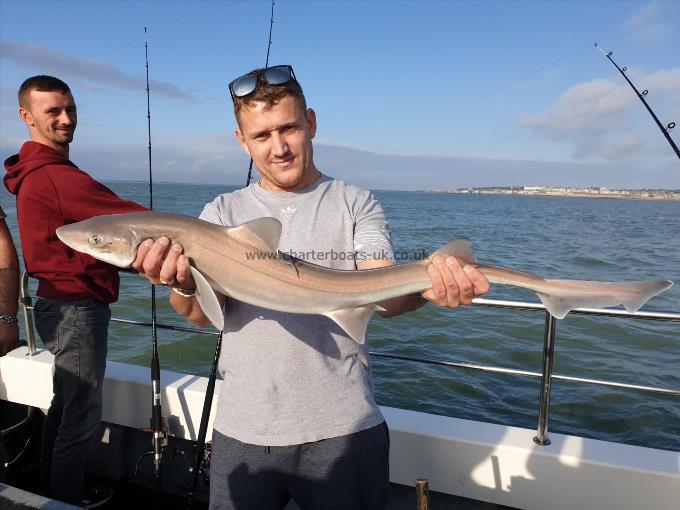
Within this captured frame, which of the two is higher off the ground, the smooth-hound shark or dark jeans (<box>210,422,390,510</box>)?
the smooth-hound shark

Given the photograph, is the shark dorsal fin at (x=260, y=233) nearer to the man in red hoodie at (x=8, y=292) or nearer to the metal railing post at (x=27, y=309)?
the man in red hoodie at (x=8, y=292)

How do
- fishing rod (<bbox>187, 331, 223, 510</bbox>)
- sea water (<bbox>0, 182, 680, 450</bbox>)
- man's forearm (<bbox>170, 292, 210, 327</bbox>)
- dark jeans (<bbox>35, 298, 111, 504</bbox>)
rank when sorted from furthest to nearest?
sea water (<bbox>0, 182, 680, 450</bbox>), dark jeans (<bbox>35, 298, 111, 504</bbox>), fishing rod (<bbox>187, 331, 223, 510</bbox>), man's forearm (<bbox>170, 292, 210, 327</bbox>)

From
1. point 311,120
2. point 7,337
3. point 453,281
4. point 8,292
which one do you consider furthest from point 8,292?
point 453,281

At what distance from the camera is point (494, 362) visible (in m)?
9.00

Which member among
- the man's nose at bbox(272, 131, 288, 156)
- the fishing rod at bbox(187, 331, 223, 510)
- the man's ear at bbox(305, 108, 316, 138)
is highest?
the man's ear at bbox(305, 108, 316, 138)

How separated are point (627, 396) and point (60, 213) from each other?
25.8ft

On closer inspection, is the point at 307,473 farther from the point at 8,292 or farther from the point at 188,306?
the point at 8,292

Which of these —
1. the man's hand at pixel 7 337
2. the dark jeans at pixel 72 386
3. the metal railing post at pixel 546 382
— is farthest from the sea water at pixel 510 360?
the man's hand at pixel 7 337

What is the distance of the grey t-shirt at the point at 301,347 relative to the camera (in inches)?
82.0

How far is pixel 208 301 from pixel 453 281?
105cm

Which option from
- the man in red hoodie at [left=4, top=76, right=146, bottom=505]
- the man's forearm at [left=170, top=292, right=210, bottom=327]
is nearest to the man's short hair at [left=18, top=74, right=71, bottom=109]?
the man in red hoodie at [left=4, top=76, right=146, bottom=505]

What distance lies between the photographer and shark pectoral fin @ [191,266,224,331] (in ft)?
6.78

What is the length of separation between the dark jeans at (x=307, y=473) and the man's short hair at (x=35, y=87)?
308cm

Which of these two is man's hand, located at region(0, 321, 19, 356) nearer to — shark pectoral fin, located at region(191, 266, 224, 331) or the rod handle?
shark pectoral fin, located at region(191, 266, 224, 331)
